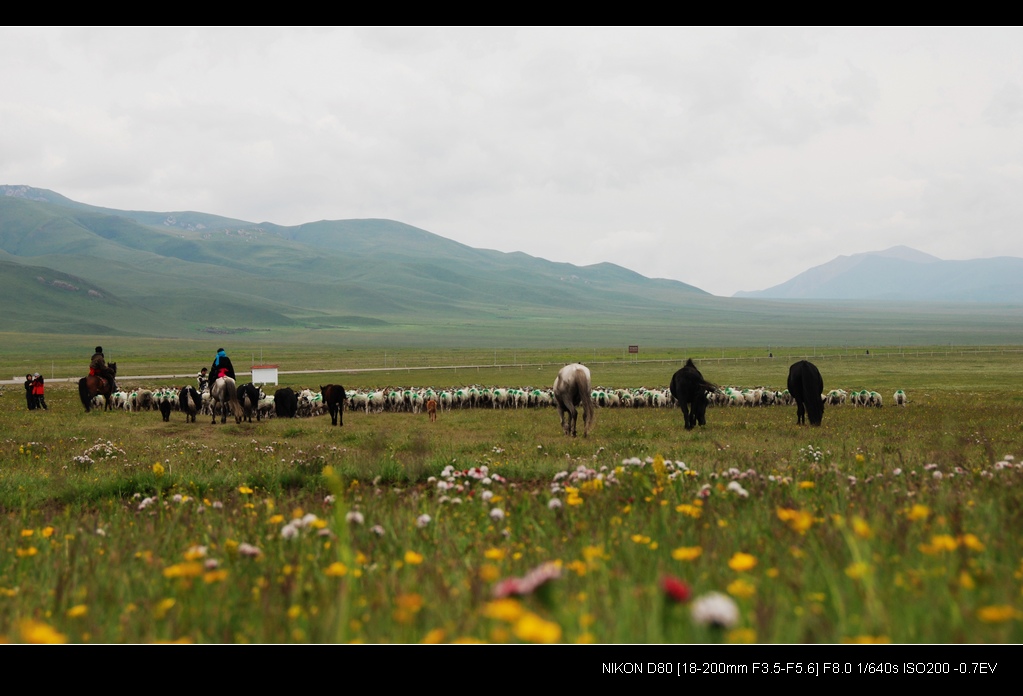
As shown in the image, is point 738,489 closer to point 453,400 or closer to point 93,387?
point 93,387

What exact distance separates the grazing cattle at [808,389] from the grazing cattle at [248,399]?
67.4ft

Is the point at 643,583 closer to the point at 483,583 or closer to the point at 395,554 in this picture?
the point at 483,583

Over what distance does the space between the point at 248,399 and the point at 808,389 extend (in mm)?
21366

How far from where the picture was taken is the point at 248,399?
31891 millimetres

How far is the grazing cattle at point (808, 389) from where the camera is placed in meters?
24.3

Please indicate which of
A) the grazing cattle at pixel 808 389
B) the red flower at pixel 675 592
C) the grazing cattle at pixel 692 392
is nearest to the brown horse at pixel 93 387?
the grazing cattle at pixel 692 392

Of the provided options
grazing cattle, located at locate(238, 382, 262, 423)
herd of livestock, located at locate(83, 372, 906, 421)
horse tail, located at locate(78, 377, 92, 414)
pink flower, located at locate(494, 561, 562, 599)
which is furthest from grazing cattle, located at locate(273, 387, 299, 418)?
pink flower, located at locate(494, 561, 562, 599)

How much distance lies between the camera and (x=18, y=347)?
164875mm

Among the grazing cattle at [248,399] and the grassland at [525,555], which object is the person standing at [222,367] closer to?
the grazing cattle at [248,399]

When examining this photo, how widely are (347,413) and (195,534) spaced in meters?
Result: 30.8

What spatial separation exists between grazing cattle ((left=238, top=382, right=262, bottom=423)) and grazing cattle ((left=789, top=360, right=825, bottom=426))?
20548mm

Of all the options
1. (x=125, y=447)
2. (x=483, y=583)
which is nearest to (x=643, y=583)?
(x=483, y=583)

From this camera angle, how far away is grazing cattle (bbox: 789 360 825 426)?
24.3 metres

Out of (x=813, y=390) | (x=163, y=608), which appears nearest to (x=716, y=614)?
(x=163, y=608)
